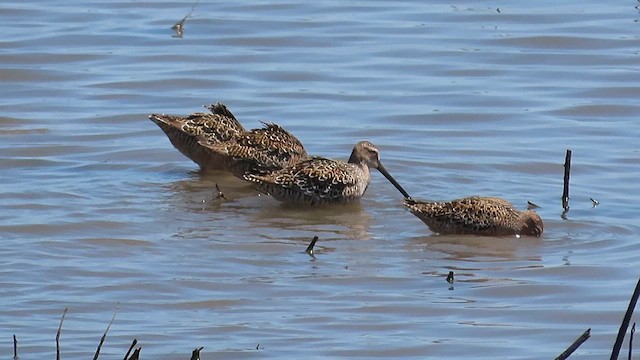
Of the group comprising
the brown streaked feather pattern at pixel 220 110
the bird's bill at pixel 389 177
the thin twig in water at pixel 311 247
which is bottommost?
the thin twig in water at pixel 311 247

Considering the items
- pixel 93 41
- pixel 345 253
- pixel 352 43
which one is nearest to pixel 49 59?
pixel 93 41

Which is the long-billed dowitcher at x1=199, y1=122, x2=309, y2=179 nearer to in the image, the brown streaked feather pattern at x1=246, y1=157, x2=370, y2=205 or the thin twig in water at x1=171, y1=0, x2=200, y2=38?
the brown streaked feather pattern at x1=246, y1=157, x2=370, y2=205

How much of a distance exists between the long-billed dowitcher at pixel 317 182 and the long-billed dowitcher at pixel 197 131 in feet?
2.30

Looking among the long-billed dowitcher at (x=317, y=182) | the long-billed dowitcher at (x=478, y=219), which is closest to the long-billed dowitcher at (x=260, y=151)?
the long-billed dowitcher at (x=317, y=182)

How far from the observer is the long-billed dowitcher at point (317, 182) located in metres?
10.1

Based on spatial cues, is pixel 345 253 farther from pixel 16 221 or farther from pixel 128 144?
pixel 128 144

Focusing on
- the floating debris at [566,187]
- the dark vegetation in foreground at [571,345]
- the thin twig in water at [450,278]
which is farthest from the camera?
the floating debris at [566,187]

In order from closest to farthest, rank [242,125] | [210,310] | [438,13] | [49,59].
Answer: [210,310], [242,125], [49,59], [438,13]

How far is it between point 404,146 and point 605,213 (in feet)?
7.27

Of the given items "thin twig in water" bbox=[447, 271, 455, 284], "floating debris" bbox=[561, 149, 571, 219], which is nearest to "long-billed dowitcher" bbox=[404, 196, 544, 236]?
"floating debris" bbox=[561, 149, 571, 219]

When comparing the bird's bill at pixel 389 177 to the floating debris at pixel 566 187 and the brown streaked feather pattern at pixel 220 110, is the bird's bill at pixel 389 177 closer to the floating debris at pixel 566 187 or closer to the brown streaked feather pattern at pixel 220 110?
the floating debris at pixel 566 187

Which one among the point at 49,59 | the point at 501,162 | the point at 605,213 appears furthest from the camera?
the point at 49,59

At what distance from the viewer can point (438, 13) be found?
16031 millimetres

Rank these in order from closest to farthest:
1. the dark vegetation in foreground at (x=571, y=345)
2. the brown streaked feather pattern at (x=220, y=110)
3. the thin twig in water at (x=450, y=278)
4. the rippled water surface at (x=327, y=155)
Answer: the dark vegetation in foreground at (x=571, y=345), the rippled water surface at (x=327, y=155), the thin twig in water at (x=450, y=278), the brown streaked feather pattern at (x=220, y=110)
